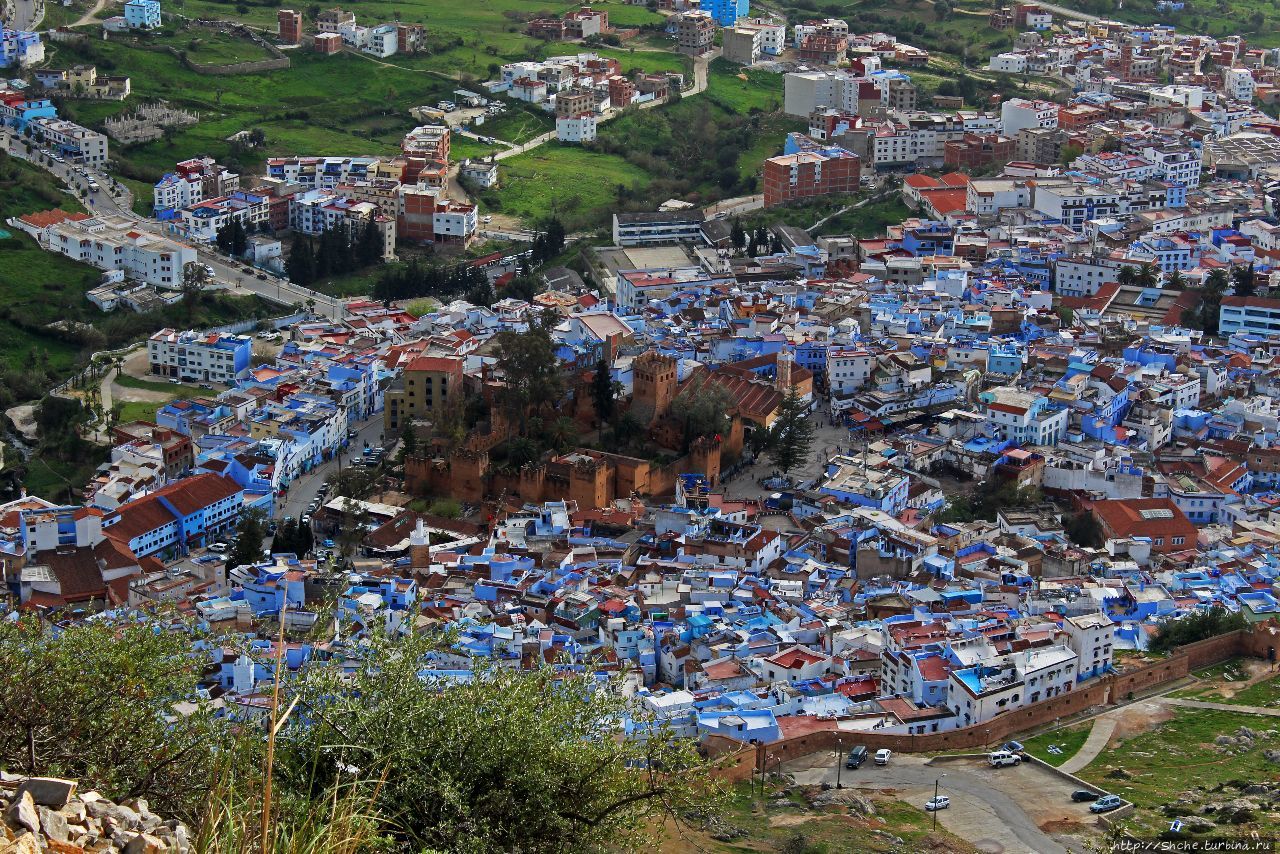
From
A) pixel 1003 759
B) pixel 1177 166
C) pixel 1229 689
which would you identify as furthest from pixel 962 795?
pixel 1177 166

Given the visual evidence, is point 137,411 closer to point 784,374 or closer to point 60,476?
point 60,476

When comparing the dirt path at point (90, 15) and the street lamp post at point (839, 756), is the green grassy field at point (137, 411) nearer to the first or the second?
the street lamp post at point (839, 756)

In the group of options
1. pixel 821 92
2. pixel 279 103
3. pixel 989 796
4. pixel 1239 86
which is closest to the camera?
pixel 989 796

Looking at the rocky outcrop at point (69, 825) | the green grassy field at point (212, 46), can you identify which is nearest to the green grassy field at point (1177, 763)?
the rocky outcrop at point (69, 825)

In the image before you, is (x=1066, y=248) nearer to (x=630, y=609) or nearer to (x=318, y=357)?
(x=318, y=357)

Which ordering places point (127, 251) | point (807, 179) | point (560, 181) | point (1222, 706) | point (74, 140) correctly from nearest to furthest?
point (1222, 706) → point (127, 251) → point (74, 140) → point (807, 179) → point (560, 181)

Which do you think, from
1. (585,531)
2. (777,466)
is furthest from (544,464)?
(777,466)
